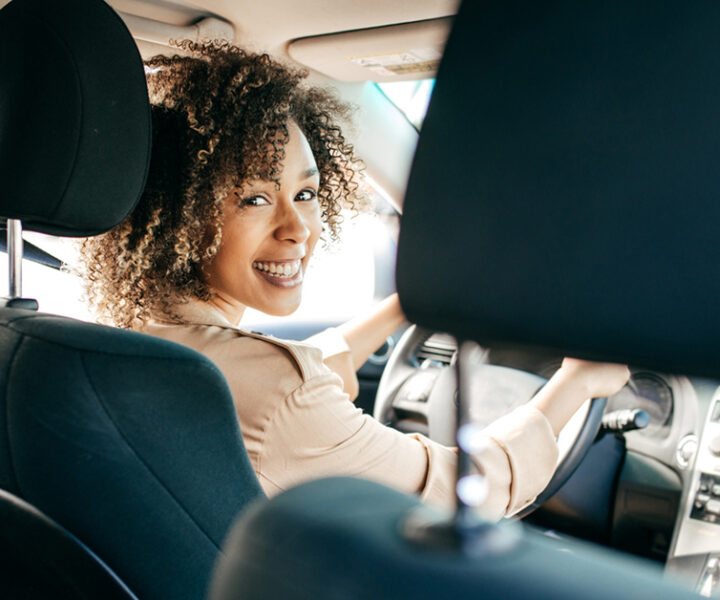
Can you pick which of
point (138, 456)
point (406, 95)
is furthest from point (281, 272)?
point (406, 95)

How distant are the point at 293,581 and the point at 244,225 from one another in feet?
3.31

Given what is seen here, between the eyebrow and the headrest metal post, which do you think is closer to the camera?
the headrest metal post

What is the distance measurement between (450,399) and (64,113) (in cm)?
150

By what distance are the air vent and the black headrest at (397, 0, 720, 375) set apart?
1.89 m

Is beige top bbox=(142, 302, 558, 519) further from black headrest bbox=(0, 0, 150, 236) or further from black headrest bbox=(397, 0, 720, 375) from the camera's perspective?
black headrest bbox=(397, 0, 720, 375)

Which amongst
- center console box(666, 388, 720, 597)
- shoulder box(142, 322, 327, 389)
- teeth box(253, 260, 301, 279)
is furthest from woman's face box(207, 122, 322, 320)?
center console box(666, 388, 720, 597)

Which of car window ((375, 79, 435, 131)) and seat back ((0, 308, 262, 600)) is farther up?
car window ((375, 79, 435, 131))

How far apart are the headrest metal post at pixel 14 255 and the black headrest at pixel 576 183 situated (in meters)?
0.77

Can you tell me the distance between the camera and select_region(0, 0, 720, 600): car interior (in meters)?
0.41

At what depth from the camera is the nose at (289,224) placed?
140cm

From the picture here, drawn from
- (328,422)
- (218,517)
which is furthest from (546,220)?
(328,422)

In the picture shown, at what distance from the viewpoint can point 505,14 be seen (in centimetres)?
45

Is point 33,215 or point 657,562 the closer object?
point 33,215

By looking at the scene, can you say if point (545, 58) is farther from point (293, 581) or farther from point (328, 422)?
point (328, 422)
